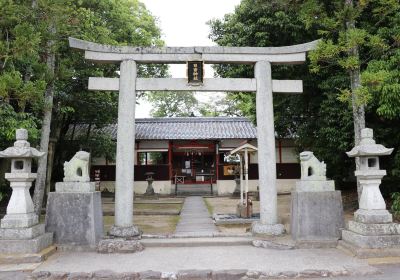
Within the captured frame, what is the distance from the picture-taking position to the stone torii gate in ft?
30.2

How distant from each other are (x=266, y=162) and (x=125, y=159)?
11.9 ft

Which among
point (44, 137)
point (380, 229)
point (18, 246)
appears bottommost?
point (18, 246)

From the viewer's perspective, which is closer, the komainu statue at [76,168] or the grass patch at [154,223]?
the komainu statue at [76,168]

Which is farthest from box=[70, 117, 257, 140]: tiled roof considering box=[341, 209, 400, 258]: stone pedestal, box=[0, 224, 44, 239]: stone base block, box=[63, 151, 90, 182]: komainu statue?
box=[341, 209, 400, 258]: stone pedestal

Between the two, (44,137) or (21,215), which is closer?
(21,215)

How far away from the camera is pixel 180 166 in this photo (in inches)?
1139

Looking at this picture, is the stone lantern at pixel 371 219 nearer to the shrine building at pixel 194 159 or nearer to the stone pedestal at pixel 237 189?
the stone pedestal at pixel 237 189

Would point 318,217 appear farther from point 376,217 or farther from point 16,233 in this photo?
point 16,233

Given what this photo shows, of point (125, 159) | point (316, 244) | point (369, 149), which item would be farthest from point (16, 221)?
point (369, 149)

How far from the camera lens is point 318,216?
28.8 feet

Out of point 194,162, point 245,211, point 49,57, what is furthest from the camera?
point 194,162

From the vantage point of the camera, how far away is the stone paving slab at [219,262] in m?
6.75

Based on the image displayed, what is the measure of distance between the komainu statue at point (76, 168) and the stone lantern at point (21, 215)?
73cm

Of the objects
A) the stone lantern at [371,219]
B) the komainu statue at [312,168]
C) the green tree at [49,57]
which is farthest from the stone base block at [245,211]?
the green tree at [49,57]
